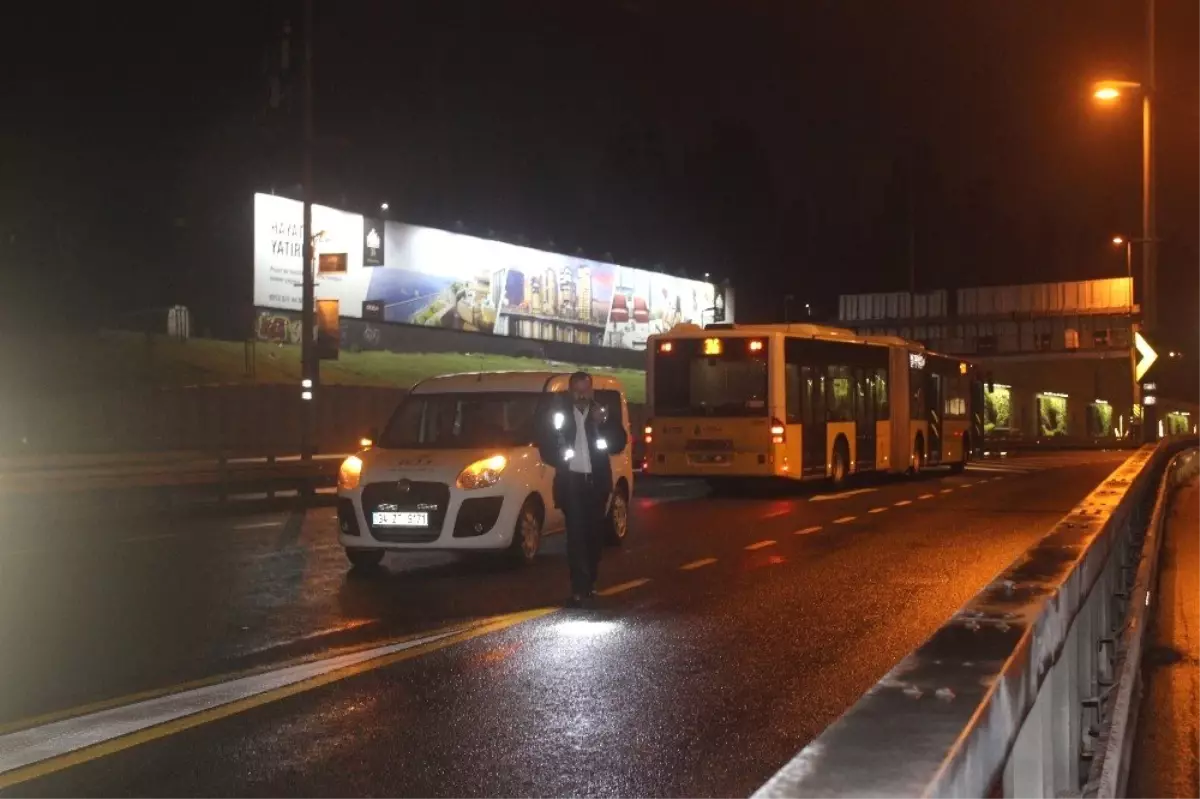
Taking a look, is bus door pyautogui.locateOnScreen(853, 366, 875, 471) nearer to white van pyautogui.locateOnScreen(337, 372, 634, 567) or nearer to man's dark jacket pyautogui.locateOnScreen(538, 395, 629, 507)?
white van pyautogui.locateOnScreen(337, 372, 634, 567)

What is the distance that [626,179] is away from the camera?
10906cm

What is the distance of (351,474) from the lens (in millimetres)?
13305

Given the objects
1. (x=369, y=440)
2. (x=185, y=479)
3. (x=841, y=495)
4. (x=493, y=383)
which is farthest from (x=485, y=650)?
(x=841, y=495)

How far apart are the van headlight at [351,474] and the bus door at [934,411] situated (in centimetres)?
2145

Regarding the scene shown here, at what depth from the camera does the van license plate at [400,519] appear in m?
12.9

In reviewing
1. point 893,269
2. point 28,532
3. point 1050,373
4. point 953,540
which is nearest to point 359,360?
point 28,532

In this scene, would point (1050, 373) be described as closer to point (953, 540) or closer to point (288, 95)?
point (288, 95)

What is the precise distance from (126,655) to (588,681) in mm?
3203

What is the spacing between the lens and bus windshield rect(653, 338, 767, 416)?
81.3 ft

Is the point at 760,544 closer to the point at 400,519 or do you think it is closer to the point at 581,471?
the point at 400,519

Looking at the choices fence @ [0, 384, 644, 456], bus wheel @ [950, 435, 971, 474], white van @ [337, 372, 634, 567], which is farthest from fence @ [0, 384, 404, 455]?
white van @ [337, 372, 634, 567]

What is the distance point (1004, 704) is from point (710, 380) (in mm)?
21754

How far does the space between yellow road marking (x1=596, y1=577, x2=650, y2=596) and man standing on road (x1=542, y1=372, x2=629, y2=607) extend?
2.86 ft

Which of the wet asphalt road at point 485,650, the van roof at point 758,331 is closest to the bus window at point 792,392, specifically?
the van roof at point 758,331
